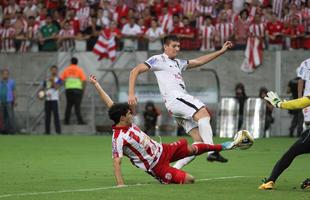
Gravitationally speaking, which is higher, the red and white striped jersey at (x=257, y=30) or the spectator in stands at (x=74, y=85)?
the red and white striped jersey at (x=257, y=30)

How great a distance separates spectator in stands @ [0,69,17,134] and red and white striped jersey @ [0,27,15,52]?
85.4 inches

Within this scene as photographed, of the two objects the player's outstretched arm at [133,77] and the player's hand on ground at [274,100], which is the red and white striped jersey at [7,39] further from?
the player's hand on ground at [274,100]

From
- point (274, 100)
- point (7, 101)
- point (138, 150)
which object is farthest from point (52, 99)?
point (274, 100)

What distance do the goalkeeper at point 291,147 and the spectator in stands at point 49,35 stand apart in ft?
79.1

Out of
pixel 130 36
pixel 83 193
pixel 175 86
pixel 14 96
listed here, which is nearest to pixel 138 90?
pixel 130 36

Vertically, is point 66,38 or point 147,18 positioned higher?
point 147,18

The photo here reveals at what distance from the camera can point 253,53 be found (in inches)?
1355

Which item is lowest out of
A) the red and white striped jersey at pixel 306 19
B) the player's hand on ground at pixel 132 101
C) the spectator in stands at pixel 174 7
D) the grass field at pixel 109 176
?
the grass field at pixel 109 176

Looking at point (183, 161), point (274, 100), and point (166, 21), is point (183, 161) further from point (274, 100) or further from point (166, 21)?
point (166, 21)

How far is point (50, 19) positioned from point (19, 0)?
256 centimetres

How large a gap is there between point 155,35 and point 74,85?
3.31 metres

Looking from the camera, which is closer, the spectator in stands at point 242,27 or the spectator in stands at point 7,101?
the spectator in stands at point 242,27

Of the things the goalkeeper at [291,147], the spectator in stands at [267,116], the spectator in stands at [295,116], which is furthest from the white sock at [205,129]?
the spectator in stands at [267,116]

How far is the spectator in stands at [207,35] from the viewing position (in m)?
34.5
